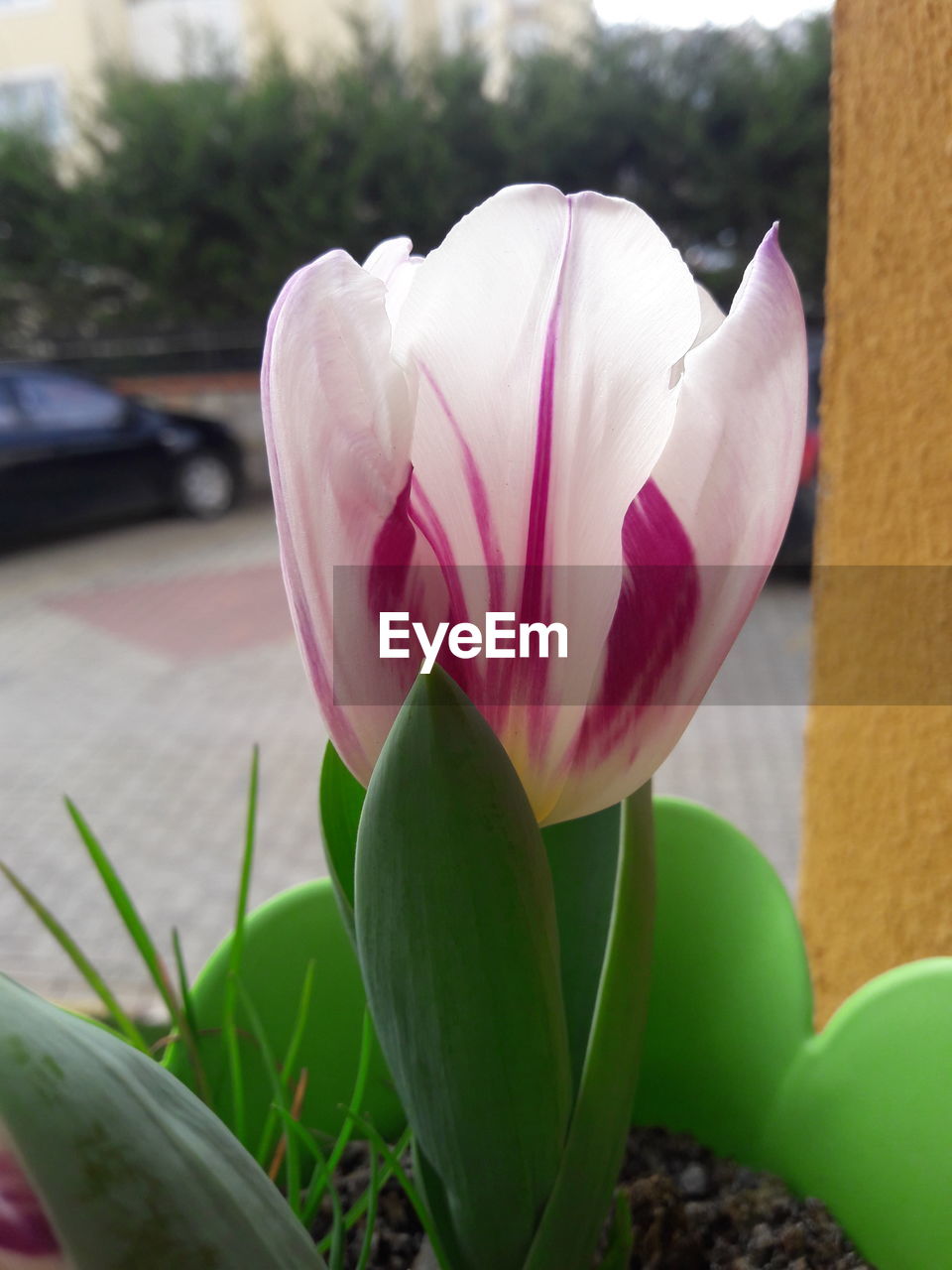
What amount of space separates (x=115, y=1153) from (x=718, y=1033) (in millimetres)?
332

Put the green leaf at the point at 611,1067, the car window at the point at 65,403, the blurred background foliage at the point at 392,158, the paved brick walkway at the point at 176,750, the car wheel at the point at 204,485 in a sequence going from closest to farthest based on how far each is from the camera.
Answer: the green leaf at the point at 611,1067
the paved brick walkway at the point at 176,750
the car window at the point at 65,403
the car wheel at the point at 204,485
the blurred background foliage at the point at 392,158

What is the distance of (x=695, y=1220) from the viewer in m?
0.45

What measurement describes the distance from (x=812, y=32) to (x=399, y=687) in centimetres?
806

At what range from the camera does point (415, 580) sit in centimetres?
30

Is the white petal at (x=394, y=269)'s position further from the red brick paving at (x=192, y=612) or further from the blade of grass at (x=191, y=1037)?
A: the red brick paving at (x=192, y=612)

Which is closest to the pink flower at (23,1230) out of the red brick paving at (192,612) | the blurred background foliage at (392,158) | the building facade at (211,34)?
the red brick paving at (192,612)

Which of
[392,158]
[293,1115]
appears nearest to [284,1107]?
[293,1115]

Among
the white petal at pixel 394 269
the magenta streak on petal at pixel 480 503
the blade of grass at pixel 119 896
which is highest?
the white petal at pixel 394 269

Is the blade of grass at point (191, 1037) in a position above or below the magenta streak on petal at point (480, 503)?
below

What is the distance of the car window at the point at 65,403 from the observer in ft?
16.7

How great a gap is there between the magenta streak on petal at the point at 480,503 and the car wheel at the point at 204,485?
5.66 meters

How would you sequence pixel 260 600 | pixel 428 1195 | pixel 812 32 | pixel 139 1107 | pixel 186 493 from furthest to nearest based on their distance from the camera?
pixel 812 32 < pixel 186 493 < pixel 260 600 < pixel 428 1195 < pixel 139 1107

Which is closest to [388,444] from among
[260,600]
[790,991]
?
[790,991]

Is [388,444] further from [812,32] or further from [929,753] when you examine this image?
[812,32]
